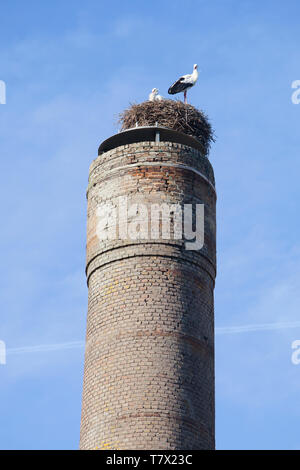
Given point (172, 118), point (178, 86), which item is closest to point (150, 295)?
point (172, 118)

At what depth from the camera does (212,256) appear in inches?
780

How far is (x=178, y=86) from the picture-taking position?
2444 cm

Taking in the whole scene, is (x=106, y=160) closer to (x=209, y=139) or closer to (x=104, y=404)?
(x=209, y=139)

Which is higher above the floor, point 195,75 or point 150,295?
point 195,75

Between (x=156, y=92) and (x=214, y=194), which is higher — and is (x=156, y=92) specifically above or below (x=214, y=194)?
above

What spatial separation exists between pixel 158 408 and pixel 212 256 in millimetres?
3305

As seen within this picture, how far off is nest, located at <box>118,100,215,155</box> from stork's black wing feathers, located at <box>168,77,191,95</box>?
1.89 m

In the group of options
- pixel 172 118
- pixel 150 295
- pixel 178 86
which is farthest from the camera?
pixel 178 86

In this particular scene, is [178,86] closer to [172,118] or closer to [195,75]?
[195,75]

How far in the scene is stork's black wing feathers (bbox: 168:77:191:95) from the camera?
24.4 m

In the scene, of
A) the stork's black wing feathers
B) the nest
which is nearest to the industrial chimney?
the nest

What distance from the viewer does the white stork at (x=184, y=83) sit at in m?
24.4

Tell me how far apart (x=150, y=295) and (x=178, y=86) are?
23.5 ft
